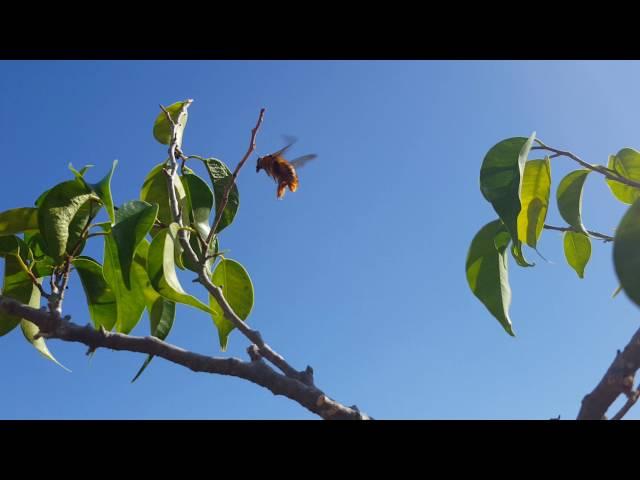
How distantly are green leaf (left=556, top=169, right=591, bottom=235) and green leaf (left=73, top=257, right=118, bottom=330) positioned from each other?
28.8 inches

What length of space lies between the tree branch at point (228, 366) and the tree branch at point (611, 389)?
0.19m

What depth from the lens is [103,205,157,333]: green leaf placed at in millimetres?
762

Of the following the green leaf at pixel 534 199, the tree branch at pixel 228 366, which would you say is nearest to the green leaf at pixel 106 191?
the tree branch at pixel 228 366

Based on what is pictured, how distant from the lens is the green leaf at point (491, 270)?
869 mm

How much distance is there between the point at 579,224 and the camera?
3.12 ft

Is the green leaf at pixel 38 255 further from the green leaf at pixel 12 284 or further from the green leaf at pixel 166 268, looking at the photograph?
the green leaf at pixel 166 268

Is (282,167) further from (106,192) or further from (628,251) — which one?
(628,251)

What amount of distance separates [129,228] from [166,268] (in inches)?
2.9

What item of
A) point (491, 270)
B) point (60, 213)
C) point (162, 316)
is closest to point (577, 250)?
point (491, 270)

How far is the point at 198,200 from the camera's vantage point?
39.4 inches
